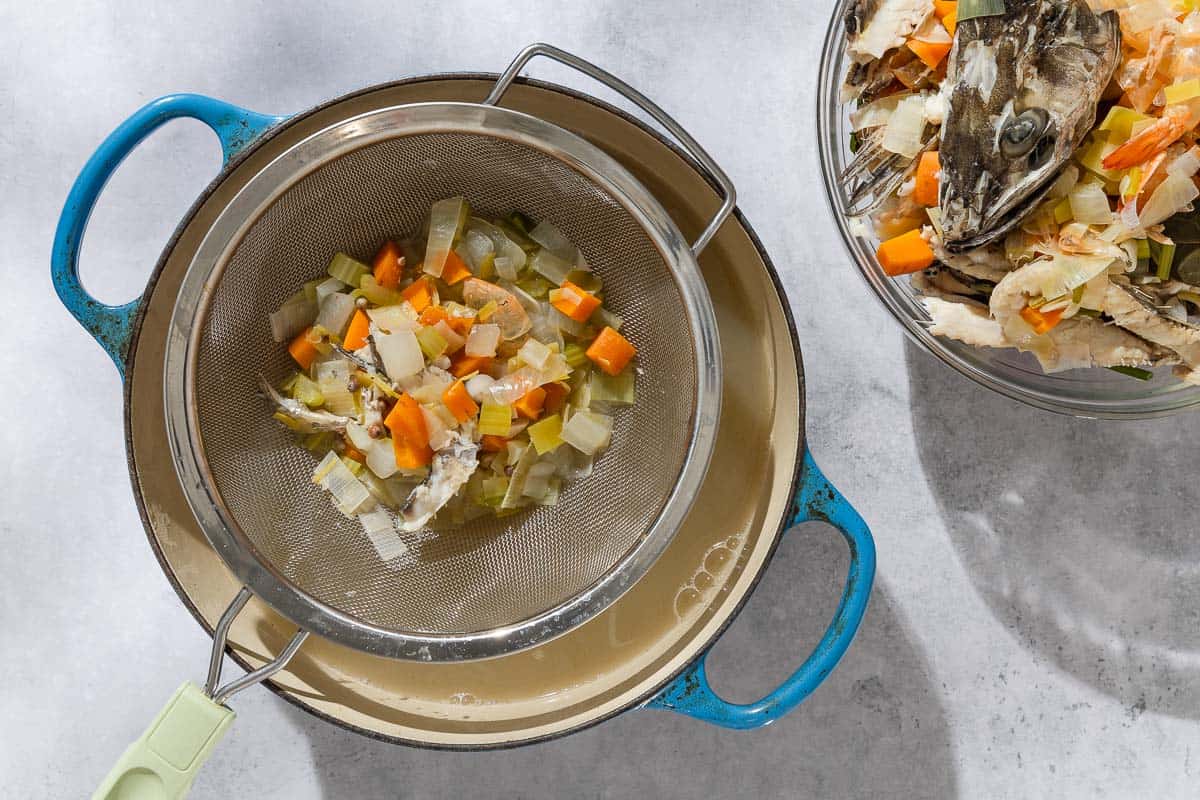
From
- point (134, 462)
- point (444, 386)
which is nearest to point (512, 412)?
point (444, 386)

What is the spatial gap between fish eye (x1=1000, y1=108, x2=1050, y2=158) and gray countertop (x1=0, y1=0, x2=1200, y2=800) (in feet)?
1.44

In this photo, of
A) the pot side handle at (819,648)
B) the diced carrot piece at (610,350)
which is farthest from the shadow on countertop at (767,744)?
the diced carrot piece at (610,350)

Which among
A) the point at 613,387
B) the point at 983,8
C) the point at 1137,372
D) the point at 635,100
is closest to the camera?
the point at 983,8

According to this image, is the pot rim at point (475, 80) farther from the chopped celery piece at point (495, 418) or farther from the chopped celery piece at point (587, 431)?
the chopped celery piece at point (495, 418)

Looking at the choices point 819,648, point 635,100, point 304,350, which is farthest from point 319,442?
point 819,648

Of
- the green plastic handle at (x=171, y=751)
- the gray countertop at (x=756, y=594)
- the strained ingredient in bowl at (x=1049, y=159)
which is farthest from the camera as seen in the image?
the gray countertop at (x=756, y=594)

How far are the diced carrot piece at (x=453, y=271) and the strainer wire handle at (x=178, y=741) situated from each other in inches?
21.2

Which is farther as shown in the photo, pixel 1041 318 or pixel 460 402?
pixel 460 402

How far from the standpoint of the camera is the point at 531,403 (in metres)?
1.31

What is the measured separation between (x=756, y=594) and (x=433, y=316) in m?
0.68

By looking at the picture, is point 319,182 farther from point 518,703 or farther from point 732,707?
point 732,707

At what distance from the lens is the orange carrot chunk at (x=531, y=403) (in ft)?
4.26

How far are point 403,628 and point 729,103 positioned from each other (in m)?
0.95

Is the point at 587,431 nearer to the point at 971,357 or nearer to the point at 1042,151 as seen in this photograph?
the point at 971,357
